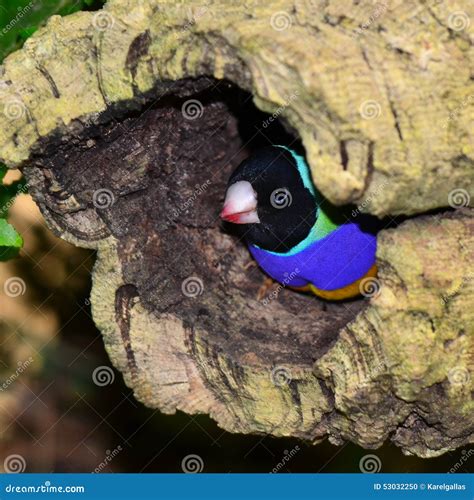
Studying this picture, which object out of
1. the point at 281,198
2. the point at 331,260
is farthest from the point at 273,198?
the point at 331,260

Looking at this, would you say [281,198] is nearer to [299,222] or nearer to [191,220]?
[299,222]

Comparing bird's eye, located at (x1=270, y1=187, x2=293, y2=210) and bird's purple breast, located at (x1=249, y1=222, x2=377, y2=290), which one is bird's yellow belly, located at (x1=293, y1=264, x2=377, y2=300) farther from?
bird's eye, located at (x1=270, y1=187, x2=293, y2=210)

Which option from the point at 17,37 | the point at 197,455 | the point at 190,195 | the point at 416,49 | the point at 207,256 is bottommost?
the point at 197,455

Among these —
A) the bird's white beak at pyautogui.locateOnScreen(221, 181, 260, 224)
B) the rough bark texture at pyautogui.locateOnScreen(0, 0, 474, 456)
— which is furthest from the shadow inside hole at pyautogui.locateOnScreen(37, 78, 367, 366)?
the bird's white beak at pyautogui.locateOnScreen(221, 181, 260, 224)

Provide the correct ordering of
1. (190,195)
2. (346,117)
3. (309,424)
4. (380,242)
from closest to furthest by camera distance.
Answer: (346,117), (380,242), (309,424), (190,195)

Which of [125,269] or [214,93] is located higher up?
[214,93]

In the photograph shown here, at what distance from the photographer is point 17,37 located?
2369mm

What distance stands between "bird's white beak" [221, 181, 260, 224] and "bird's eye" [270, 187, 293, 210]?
49mm

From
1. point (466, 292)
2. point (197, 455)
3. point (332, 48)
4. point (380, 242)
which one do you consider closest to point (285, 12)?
point (332, 48)

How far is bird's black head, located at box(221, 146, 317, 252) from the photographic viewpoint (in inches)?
84.6

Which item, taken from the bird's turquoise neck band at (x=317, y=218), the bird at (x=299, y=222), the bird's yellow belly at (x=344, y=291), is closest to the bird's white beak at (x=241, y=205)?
the bird at (x=299, y=222)

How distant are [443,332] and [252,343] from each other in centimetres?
48

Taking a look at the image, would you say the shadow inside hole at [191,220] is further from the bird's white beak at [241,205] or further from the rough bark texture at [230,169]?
the bird's white beak at [241,205]

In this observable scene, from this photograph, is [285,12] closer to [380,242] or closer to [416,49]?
[416,49]
